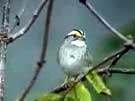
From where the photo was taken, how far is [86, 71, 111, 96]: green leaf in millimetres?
876

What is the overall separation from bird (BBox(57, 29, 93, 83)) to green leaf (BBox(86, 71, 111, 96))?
0.04 m

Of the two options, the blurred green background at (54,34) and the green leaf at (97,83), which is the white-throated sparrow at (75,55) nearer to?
the green leaf at (97,83)

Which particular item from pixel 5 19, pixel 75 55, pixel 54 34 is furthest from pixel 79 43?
pixel 54 34

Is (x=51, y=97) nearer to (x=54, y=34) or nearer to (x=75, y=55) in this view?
(x=75, y=55)

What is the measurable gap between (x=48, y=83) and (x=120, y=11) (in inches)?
20.4

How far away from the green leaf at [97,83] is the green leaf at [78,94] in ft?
0.11

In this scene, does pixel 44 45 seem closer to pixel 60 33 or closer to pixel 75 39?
pixel 75 39

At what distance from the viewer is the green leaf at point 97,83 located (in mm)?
876

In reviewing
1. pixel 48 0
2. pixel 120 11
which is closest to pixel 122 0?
pixel 120 11

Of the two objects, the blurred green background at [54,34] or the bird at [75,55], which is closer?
the bird at [75,55]

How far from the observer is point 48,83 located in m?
2.76

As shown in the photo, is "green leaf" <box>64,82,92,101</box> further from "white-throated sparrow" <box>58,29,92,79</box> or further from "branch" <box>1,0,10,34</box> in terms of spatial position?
"branch" <box>1,0,10,34</box>

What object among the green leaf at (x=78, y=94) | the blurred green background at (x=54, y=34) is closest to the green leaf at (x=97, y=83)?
the green leaf at (x=78, y=94)

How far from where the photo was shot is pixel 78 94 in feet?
3.10
